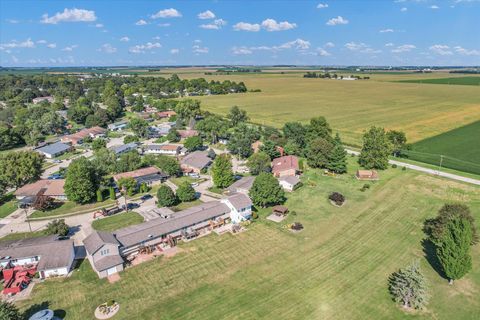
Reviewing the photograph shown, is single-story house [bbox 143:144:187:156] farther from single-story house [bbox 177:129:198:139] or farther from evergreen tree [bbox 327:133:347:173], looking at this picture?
evergreen tree [bbox 327:133:347:173]

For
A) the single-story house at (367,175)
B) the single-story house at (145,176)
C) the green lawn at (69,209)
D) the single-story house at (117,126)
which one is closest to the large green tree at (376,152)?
the single-story house at (367,175)

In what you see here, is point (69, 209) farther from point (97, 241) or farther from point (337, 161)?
point (337, 161)

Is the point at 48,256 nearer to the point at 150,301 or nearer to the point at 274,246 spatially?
the point at 150,301

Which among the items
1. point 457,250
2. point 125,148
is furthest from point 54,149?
point 457,250

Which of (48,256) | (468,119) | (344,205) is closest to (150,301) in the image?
(48,256)

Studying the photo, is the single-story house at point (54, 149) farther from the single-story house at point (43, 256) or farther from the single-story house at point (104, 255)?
the single-story house at point (104, 255)
